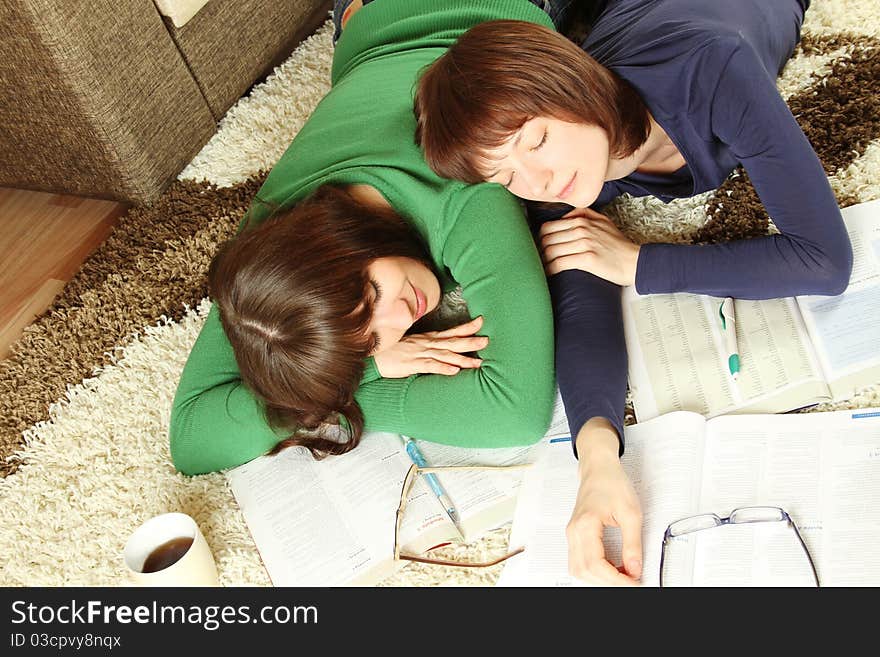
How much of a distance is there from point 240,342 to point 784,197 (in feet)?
2.36

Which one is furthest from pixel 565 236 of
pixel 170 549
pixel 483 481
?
pixel 170 549

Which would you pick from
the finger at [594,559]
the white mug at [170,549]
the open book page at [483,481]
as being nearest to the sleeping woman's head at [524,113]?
the open book page at [483,481]

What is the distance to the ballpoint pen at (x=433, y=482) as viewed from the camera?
1.10m

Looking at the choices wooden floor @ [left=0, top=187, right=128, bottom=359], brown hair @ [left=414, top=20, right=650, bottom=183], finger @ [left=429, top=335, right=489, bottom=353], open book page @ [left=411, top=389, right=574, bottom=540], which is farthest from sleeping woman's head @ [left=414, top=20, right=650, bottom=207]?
wooden floor @ [left=0, top=187, right=128, bottom=359]

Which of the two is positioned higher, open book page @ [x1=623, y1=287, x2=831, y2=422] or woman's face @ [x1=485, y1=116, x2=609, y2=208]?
woman's face @ [x1=485, y1=116, x2=609, y2=208]

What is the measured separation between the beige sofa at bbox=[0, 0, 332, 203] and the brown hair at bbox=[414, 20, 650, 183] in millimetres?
715

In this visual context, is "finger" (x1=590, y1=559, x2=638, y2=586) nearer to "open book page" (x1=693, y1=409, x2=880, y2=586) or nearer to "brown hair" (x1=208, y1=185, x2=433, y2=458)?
"open book page" (x1=693, y1=409, x2=880, y2=586)

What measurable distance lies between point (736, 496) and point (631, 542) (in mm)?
149

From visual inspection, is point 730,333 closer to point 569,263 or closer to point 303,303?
point 569,263

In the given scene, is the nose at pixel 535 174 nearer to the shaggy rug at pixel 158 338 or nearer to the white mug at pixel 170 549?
the shaggy rug at pixel 158 338

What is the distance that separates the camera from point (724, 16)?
3.87 feet

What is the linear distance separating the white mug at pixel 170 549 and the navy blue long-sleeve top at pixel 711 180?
0.49 meters

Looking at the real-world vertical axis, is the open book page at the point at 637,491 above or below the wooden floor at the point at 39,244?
below

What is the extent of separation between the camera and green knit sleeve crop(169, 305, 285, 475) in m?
1.18
